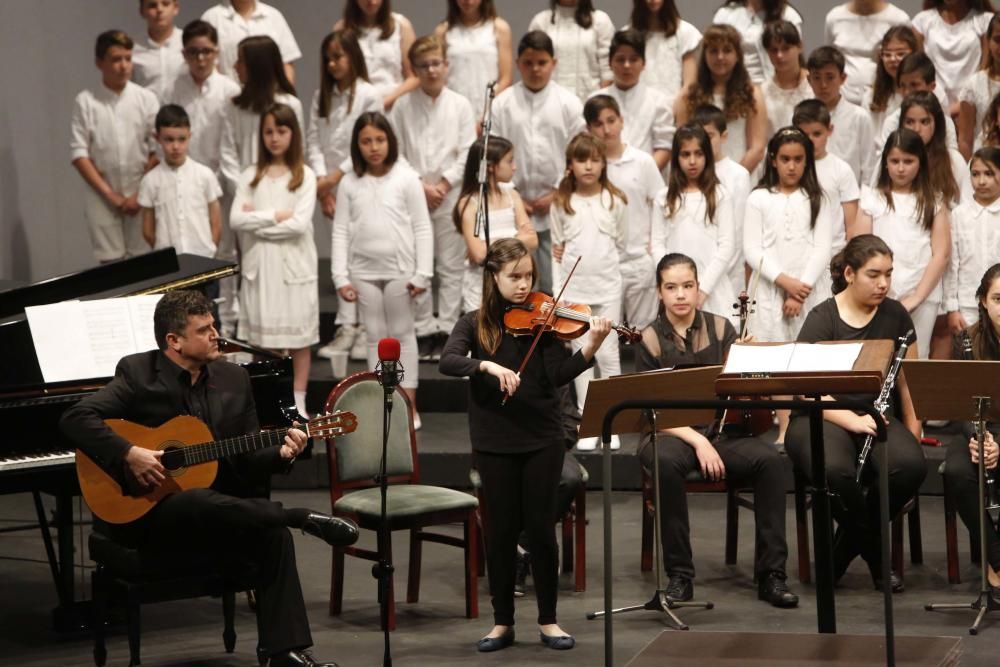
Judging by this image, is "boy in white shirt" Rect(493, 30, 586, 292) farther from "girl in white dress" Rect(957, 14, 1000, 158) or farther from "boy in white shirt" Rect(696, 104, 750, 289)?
"girl in white dress" Rect(957, 14, 1000, 158)

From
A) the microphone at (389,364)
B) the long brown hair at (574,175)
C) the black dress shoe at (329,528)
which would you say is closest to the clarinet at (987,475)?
the long brown hair at (574,175)

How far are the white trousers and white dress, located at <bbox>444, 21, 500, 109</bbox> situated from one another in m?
1.46

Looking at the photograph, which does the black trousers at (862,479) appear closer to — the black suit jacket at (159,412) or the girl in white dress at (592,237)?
the girl in white dress at (592,237)

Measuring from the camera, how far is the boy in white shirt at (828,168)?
24.6 ft

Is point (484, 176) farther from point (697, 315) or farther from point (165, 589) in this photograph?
point (165, 589)

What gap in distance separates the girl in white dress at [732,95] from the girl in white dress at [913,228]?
0.88 m

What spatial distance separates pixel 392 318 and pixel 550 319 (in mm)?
2598

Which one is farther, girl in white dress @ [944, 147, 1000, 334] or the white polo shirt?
the white polo shirt

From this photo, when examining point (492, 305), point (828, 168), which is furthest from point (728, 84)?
point (492, 305)

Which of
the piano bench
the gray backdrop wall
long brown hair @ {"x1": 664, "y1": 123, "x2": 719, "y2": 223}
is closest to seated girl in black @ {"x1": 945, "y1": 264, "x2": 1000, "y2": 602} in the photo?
long brown hair @ {"x1": 664, "y1": 123, "x2": 719, "y2": 223}

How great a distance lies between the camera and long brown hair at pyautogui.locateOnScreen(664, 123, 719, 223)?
7.30 m

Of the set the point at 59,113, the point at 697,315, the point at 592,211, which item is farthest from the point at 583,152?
the point at 59,113

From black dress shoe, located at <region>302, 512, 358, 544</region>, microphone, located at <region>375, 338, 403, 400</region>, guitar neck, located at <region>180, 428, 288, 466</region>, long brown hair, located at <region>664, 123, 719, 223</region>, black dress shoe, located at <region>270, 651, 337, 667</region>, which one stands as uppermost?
long brown hair, located at <region>664, 123, 719, 223</region>

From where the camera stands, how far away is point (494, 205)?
7.51 m
